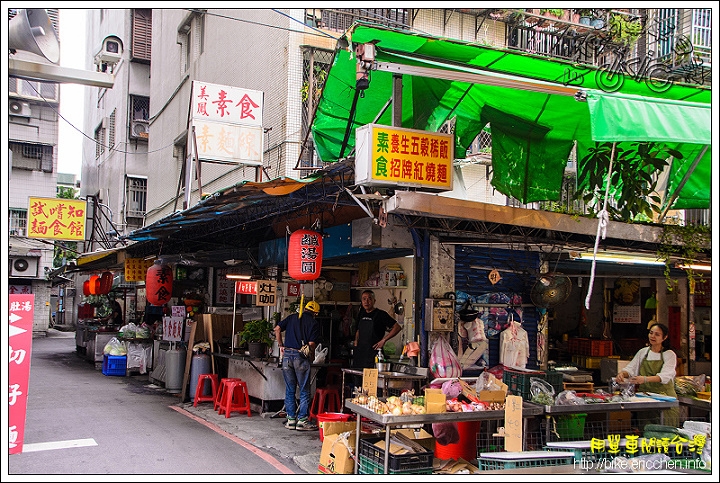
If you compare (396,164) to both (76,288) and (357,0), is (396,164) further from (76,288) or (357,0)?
(76,288)

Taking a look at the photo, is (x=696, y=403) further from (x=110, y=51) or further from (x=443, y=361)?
(x=110, y=51)

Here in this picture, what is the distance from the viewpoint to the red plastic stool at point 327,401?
1129 cm

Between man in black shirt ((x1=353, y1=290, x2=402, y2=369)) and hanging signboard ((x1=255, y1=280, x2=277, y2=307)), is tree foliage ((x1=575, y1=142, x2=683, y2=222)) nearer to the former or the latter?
man in black shirt ((x1=353, y1=290, x2=402, y2=369))

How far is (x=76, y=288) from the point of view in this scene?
42906 mm

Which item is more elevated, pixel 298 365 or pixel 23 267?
pixel 23 267

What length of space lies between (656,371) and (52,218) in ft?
54.6

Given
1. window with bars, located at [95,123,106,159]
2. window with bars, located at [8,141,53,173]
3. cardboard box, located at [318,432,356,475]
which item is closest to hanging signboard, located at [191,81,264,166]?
cardboard box, located at [318,432,356,475]

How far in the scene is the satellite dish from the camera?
5.56m

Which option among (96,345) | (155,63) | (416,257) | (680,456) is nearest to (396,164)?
(416,257)

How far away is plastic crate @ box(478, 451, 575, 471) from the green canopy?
3243 mm

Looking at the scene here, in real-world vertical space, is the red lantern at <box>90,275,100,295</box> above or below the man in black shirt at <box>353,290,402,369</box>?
above

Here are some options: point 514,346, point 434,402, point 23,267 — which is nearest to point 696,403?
point 514,346

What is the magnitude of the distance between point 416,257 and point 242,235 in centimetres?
649

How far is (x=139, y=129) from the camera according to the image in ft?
96.3
